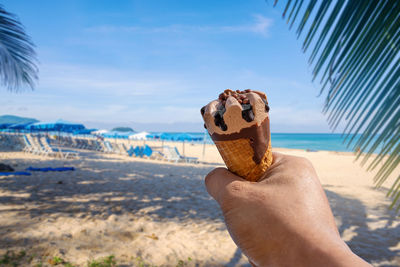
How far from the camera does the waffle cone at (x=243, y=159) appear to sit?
1046mm

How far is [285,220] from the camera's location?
78 centimetres

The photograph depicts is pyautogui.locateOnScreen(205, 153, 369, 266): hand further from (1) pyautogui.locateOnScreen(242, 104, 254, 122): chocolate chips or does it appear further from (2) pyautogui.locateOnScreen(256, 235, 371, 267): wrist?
(1) pyautogui.locateOnScreen(242, 104, 254, 122): chocolate chips

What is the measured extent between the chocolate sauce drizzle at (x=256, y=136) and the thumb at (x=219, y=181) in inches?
5.2

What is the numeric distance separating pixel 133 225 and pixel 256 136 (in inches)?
150

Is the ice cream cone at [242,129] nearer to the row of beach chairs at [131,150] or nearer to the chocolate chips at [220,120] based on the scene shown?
the chocolate chips at [220,120]

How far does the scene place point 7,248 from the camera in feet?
10.2

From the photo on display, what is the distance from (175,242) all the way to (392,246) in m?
3.51

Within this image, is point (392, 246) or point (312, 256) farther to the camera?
point (392, 246)

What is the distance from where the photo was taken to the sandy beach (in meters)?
3.26

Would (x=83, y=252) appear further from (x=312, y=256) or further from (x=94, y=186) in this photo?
(x=94, y=186)

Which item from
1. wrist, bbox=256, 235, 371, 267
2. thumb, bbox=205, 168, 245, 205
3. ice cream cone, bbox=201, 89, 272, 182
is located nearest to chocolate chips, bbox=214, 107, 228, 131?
ice cream cone, bbox=201, 89, 272, 182

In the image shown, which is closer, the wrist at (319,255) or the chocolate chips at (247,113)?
the wrist at (319,255)

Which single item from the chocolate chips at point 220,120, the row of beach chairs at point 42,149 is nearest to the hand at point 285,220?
the chocolate chips at point 220,120

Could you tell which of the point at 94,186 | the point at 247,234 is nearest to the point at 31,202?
the point at 94,186
